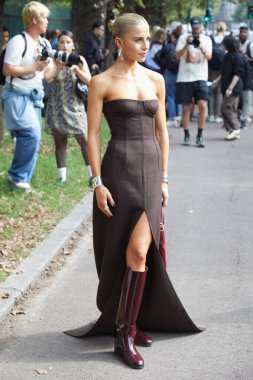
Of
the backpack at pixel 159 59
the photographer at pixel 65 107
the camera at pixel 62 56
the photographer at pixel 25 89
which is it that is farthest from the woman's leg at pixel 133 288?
the backpack at pixel 159 59

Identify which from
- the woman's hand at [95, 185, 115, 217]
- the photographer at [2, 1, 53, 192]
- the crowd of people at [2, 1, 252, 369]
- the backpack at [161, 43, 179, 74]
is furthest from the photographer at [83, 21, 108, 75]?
the woman's hand at [95, 185, 115, 217]

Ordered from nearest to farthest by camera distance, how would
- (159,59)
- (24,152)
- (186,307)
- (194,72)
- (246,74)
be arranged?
1. (186,307)
2. (24,152)
3. (194,72)
4. (246,74)
5. (159,59)

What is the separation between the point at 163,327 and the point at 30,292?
1444mm

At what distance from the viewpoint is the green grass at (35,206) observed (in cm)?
810

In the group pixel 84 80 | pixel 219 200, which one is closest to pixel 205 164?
pixel 219 200

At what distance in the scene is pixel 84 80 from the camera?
995 centimetres

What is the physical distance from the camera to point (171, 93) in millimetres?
20422

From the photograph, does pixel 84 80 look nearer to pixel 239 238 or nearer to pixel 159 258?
pixel 239 238

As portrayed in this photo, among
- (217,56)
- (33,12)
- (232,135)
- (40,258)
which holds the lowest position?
(232,135)

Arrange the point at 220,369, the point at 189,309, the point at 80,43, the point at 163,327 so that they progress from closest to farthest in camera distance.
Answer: the point at 220,369 → the point at 163,327 → the point at 189,309 → the point at 80,43

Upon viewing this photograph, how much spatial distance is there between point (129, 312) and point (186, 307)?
1.17m

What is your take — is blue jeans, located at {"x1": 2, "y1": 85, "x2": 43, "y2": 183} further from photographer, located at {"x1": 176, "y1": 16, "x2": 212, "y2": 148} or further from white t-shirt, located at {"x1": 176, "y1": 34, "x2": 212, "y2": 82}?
white t-shirt, located at {"x1": 176, "y1": 34, "x2": 212, "y2": 82}

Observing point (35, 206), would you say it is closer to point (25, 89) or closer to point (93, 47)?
point (25, 89)

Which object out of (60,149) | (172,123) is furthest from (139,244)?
(172,123)
